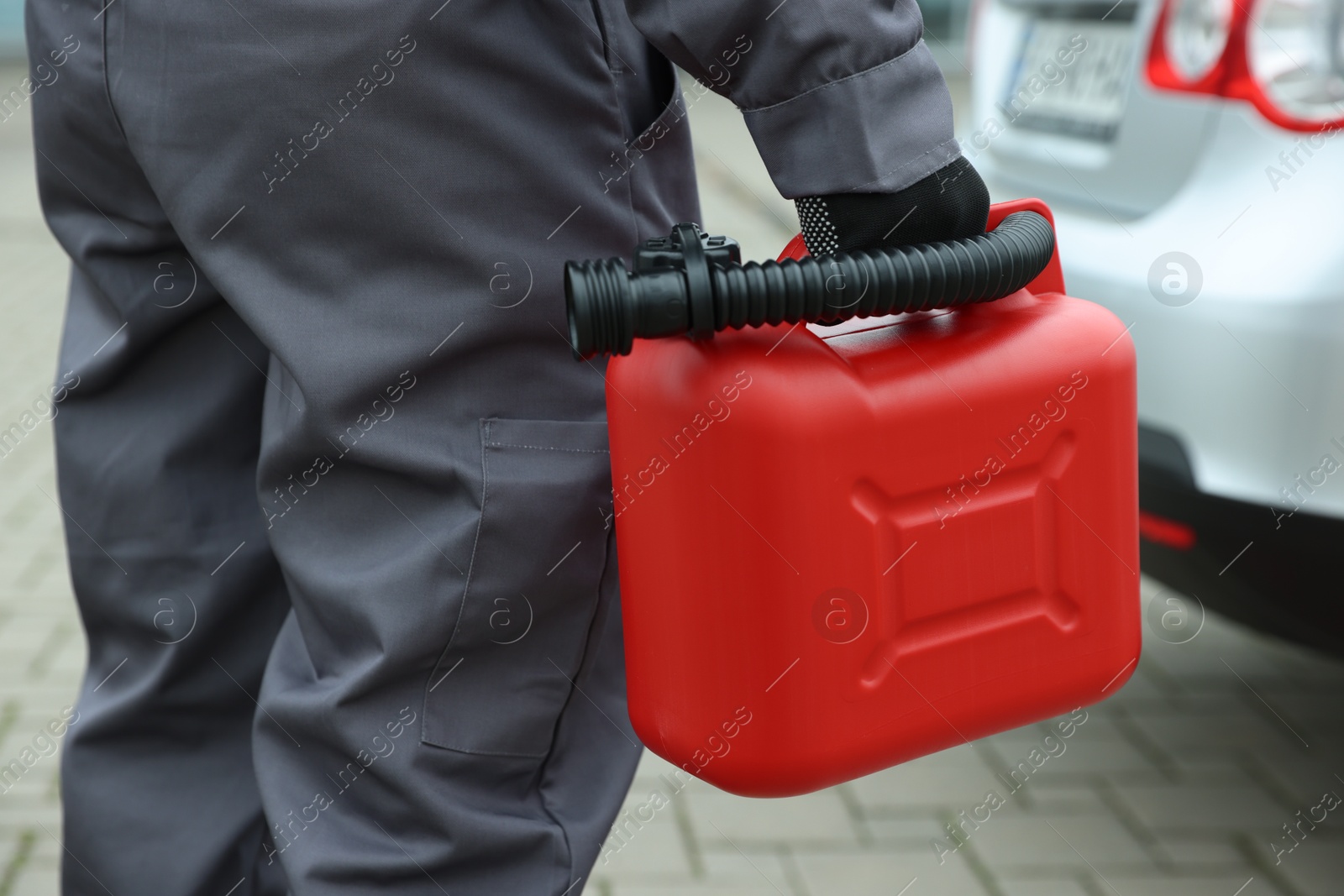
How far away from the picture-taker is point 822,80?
0.92 metres

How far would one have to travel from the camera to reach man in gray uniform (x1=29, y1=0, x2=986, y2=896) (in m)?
0.96

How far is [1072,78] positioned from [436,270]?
1475 millimetres

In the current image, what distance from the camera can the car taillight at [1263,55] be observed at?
1.70m

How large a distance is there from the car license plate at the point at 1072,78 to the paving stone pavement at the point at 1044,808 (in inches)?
35.9

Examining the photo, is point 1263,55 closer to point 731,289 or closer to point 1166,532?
point 1166,532

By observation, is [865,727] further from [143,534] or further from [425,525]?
[143,534]

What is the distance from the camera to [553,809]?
115 centimetres

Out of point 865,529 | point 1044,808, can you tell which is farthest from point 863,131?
point 1044,808

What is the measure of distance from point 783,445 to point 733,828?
1234mm

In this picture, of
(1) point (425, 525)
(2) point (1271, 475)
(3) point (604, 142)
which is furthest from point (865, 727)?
(2) point (1271, 475)

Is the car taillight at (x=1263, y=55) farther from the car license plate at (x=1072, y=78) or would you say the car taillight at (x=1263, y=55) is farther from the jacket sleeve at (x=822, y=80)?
the jacket sleeve at (x=822, y=80)

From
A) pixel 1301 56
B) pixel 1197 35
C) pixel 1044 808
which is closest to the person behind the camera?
pixel 1301 56

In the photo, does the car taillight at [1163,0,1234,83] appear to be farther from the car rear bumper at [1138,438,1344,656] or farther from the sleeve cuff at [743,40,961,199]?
the sleeve cuff at [743,40,961,199]

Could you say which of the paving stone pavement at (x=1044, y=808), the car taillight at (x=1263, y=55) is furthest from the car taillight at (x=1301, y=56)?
the paving stone pavement at (x=1044, y=808)
